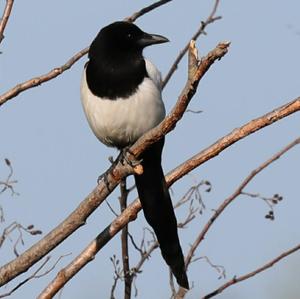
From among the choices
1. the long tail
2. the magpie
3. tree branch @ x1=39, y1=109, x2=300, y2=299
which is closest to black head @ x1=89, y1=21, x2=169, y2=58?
the magpie

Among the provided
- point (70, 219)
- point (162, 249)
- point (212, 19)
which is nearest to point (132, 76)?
point (212, 19)

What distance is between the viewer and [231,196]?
286cm

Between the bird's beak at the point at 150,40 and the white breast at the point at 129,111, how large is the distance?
184mm

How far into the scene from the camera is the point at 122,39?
3816mm

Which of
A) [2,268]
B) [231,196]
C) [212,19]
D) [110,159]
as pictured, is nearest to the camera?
[2,268]

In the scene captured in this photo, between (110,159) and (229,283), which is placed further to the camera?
(110,159)

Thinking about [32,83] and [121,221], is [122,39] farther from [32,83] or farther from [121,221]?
[121,221]

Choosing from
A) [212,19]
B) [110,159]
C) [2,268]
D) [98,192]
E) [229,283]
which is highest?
[212,19]

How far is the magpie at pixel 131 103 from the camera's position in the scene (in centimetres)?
350

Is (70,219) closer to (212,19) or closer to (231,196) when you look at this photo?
(231,196)

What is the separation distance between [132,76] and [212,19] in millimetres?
505

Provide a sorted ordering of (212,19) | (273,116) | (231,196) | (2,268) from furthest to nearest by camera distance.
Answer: (212,19) < (231,196) < (2,268) < (273,116)

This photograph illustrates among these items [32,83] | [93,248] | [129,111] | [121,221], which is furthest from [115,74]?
[93,248]

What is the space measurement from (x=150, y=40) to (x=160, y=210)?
33.4 inches
